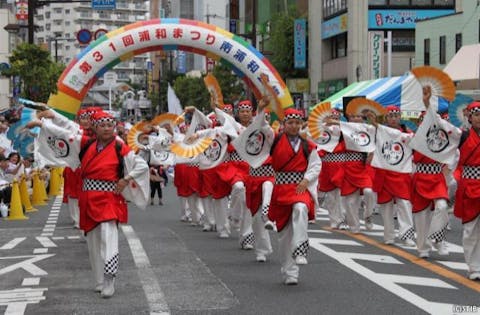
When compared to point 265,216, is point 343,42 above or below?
above

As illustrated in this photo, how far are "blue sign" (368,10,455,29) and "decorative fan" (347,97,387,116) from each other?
2992cm

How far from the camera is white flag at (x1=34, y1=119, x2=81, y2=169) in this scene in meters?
8.90

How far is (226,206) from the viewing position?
13.8m

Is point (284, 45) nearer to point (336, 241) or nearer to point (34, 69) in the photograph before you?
point (34, 69)

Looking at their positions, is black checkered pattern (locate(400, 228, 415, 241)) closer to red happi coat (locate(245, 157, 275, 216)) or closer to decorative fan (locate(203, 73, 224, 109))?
red happi coat (locate(245, 157, 275, 216))

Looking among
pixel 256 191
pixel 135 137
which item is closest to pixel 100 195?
pixel 256 191

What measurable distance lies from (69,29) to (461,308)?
141 metres

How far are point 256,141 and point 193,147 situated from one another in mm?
3582

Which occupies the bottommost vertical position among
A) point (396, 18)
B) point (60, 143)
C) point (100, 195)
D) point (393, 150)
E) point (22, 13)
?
point (100, 195)

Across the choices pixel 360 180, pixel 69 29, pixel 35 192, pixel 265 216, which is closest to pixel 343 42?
pixel 35 192

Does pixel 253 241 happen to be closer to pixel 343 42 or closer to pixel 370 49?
pixel 370 49

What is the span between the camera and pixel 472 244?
9203 millimetres

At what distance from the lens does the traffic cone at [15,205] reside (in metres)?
17.4

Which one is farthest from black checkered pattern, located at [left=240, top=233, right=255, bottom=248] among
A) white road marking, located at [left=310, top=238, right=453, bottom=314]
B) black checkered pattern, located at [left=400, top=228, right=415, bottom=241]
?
black checkered pattern, located at [left=400, top=228, right=415, bottom=241]
